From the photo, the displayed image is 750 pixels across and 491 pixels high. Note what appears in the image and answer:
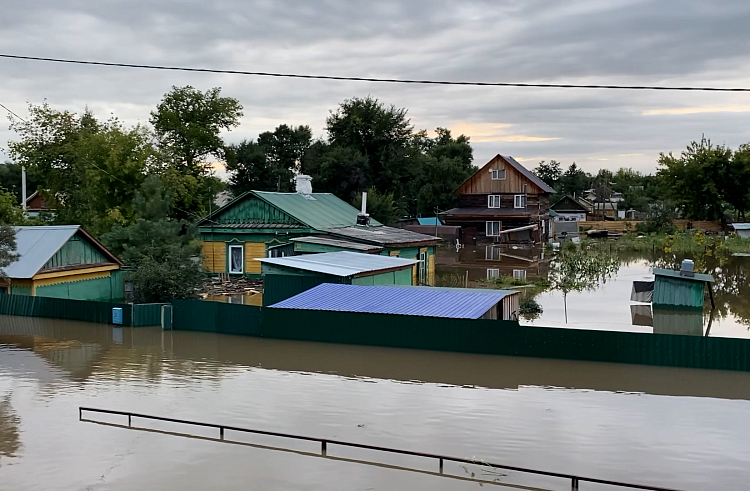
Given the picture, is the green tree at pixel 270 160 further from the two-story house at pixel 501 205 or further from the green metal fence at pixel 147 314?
the green metal fence at pixel 147 314

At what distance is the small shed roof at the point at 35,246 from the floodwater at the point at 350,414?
5.93 meters

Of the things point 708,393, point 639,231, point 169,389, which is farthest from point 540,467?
point 639,231

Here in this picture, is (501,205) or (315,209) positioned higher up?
(501,205)

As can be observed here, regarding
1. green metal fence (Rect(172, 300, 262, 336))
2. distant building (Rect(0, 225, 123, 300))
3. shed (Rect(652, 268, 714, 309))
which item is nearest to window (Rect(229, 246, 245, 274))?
distant building (Rect(0, 225, 123, 300))

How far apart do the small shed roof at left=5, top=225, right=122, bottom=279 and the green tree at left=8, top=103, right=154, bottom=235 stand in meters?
9.57

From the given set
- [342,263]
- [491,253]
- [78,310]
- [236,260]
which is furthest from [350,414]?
[491,253]

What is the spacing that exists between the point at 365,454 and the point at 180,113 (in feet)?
144

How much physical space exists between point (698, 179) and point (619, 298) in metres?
43.4

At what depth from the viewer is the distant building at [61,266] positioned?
26609mm

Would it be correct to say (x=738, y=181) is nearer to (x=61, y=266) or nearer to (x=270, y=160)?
(x=270, y=160)

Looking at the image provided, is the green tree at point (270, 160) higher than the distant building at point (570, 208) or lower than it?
higher

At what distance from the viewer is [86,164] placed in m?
40.8

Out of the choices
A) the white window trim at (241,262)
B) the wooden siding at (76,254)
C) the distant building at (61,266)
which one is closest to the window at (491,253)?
the white window trim at (241,262)

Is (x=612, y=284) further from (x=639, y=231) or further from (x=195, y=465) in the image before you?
(x=639, y=231)
